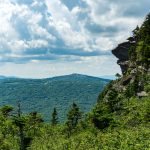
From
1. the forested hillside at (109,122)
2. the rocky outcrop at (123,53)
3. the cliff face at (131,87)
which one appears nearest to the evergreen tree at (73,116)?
the forested hillside at (109,122)

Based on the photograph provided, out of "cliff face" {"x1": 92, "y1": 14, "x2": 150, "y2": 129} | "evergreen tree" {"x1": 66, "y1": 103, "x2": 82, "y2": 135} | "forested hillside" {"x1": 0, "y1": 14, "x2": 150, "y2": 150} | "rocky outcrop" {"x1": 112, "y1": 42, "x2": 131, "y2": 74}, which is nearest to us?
"forested hillside" {"x1": 0, "y1": 14, "x2": 150, "y2": 150}

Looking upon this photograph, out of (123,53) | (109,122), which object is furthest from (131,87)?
(109,122)

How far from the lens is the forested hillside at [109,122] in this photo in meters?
64.8

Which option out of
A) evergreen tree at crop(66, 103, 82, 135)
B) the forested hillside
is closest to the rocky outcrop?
the forested hillside

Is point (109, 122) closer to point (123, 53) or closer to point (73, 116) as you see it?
point (73, 116)

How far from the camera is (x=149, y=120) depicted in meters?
81.8

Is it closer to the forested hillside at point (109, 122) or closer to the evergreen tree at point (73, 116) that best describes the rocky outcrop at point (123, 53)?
the forested hillside at point (109, 122)

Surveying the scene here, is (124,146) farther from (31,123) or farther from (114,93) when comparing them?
(31,123)

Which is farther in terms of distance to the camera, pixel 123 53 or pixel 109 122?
pixel 123 53

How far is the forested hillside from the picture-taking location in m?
64.8

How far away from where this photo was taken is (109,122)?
9012cm

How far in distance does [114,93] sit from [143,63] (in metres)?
19.2

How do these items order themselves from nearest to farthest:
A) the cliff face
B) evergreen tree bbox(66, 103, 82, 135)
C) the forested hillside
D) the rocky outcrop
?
the forested hillside
the cliff face
evergreen tree bbox(66, 103, 82, 135)
the rocky outcrop

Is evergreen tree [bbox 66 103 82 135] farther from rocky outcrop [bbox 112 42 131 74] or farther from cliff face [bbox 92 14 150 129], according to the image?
rocky outcrop [bbox 112 42 131 74]
